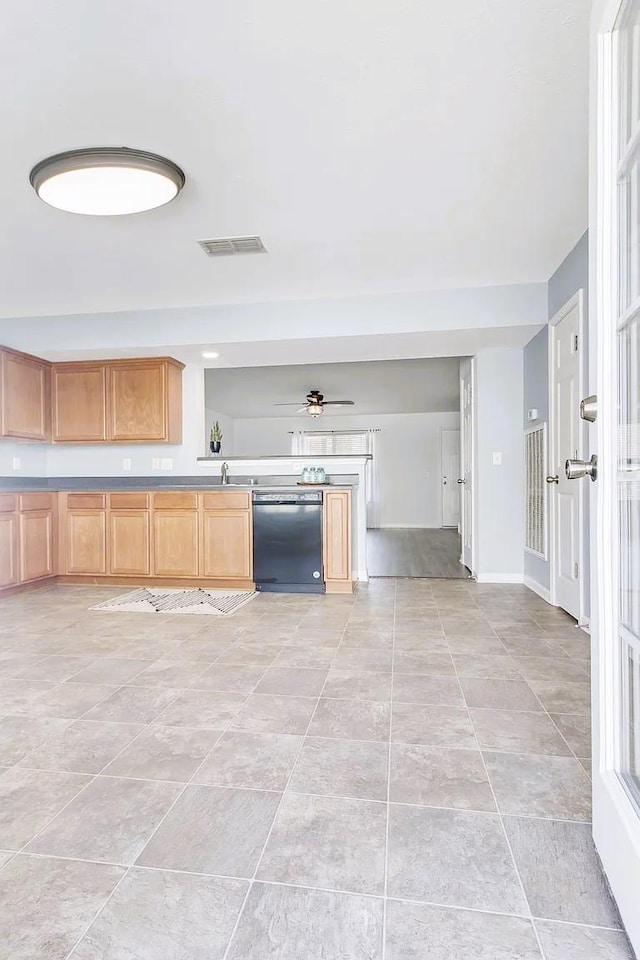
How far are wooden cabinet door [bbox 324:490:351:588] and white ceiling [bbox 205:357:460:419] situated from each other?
249cm

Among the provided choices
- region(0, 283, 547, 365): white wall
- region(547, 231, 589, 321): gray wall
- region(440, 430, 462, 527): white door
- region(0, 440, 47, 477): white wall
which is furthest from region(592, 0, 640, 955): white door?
region(440, 430, 462, 527): white door

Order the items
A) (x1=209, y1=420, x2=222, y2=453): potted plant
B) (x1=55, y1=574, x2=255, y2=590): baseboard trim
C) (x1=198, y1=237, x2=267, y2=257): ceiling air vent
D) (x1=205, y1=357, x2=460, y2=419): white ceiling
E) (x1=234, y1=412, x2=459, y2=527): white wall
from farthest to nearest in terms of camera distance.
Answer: (x1=234, y1=412, x2=459, y2=527): white wall < (x1=205, y1=357, x2=460, y2=419): white ceiling < (x1=209, y1=420, x2=222, y2=453): potted plant < (x1=55, y1=574, x2=255, y2=590): baseboard trim < (x1=198, y1=237, x2=267, y2=257): ceiling air vent

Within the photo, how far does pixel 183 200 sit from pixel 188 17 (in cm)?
111

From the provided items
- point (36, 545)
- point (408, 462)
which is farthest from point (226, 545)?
point (408, 462)

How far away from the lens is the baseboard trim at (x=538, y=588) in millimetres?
3857

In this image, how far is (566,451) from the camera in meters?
3.47

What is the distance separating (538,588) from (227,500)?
98.7 inches

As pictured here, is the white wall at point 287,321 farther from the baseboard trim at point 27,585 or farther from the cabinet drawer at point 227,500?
the baseboard trim at point 27,585

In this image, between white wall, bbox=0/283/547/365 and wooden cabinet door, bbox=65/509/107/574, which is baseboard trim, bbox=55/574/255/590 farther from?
white wall, bbox=0/283/547/365

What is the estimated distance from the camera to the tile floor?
3.46 feet

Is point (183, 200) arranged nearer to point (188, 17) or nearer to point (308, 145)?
point (308, 145)

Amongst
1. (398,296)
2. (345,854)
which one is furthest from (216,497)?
(345,854)

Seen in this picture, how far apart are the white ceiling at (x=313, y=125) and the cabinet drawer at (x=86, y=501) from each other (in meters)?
1.93

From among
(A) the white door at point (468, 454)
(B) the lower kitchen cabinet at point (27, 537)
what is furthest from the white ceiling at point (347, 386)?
(B) the lower kitchen cabinet at point (27, 537)
